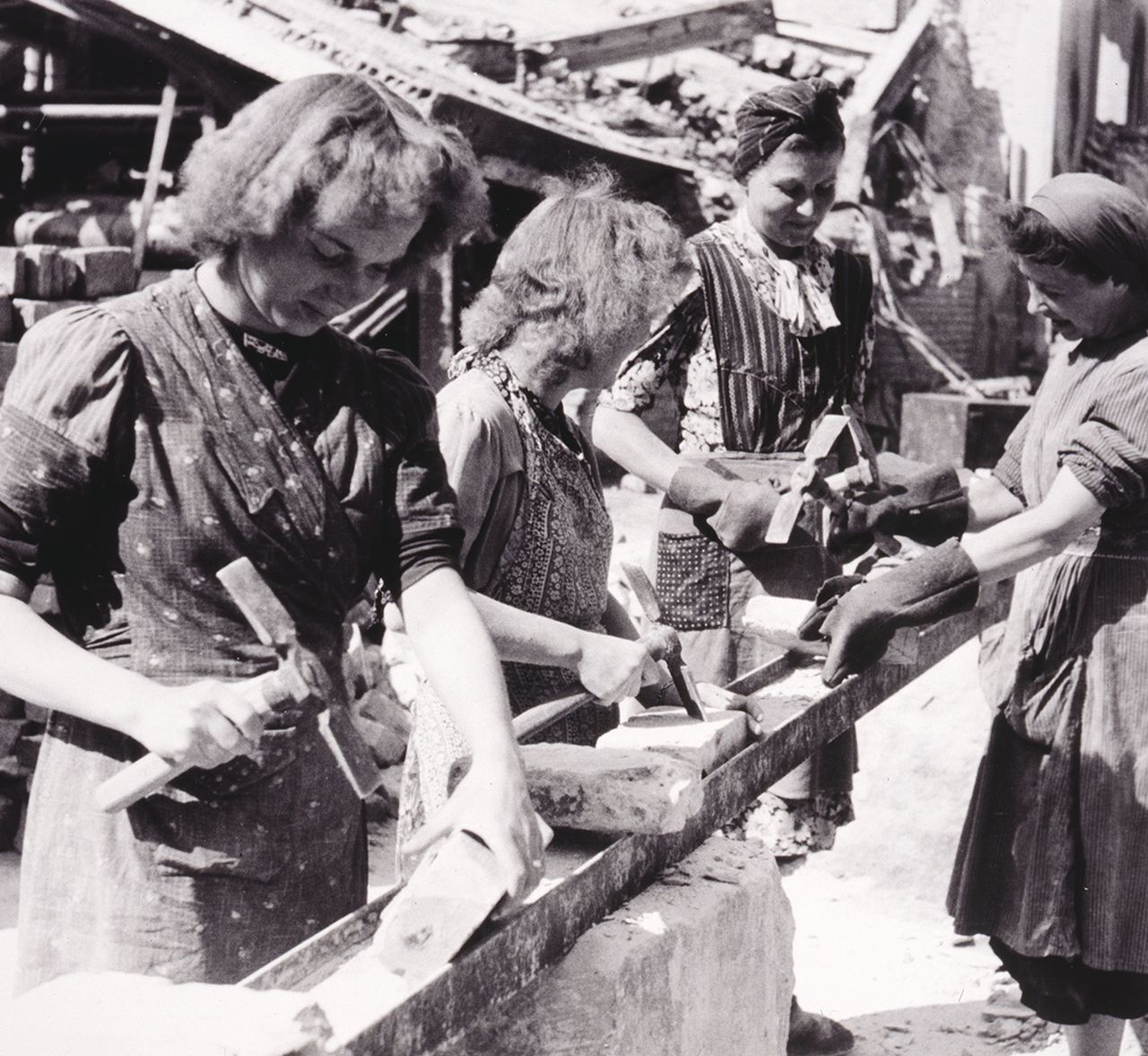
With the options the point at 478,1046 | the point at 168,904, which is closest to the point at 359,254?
the point at 168,904

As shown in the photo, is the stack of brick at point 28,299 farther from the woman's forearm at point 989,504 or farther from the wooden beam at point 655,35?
the wooden beam at point 655,35

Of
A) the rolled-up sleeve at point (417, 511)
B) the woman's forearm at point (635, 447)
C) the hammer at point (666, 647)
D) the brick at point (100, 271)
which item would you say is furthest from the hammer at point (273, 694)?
the brick at point (100, 271)

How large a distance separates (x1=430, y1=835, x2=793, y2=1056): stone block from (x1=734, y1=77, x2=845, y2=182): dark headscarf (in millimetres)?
1955

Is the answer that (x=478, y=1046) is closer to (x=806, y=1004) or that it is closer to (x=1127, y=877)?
(x=1127, y=877)

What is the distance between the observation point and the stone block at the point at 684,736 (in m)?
2.83

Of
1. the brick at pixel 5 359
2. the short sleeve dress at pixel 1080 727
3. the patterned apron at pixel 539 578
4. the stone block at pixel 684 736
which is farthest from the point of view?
the brick at pixel 5 359

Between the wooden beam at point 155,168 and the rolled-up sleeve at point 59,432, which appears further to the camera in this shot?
the wooden beam at point 155,168

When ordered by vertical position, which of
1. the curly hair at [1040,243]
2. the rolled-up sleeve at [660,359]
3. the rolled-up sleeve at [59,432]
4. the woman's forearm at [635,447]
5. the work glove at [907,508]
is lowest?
the work glove at [907,508]

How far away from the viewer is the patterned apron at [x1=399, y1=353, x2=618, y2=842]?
2.98 metres

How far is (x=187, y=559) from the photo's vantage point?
81.9 inches

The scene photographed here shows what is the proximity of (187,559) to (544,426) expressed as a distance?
1.16 metres

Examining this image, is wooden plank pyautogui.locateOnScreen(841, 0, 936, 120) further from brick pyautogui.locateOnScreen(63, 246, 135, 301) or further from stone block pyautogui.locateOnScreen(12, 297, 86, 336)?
stone block pyautogui.locateOnScreen(12, 297, 86, 336)

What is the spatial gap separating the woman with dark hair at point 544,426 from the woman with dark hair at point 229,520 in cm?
63

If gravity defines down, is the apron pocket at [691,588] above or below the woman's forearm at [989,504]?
below
